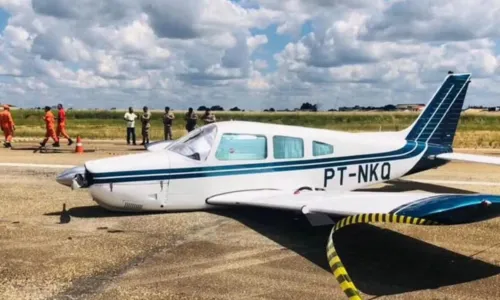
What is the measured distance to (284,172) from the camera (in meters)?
9.27

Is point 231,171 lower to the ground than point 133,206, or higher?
higher

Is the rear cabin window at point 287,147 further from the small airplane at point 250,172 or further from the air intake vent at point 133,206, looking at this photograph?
the air intake vent at point 133,206

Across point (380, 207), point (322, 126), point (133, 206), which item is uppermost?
point (380, 207)

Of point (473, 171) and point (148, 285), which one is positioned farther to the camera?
point (473, 171)

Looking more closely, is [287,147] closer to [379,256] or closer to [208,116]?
[379,256]

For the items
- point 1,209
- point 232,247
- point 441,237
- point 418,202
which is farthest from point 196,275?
point 1,209

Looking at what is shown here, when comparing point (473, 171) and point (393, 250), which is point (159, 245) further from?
point (473, 171)

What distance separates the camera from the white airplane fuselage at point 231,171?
8.40 meters

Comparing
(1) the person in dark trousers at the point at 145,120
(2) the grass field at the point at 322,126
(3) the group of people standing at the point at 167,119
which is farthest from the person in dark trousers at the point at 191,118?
(2) the grass field at the point at 322,126

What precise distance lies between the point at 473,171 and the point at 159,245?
43.4 ft

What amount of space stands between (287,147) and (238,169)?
1.08 meters

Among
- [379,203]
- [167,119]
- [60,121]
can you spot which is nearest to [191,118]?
[167,119]

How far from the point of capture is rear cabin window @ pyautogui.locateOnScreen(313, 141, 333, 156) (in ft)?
31.5

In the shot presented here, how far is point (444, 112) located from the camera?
12141 mm
